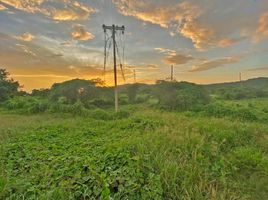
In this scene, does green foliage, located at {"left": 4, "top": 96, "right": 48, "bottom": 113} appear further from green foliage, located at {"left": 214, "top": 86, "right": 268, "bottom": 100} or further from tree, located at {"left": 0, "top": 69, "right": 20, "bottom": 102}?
green foliage, located at {"left": 214, "top": 86, "right": 268, "bottom": 100}

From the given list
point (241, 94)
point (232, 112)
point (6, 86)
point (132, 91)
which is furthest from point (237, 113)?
point (6, 86)

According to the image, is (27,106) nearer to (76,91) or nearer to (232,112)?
(76,91)

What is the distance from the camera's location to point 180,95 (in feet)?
63.6

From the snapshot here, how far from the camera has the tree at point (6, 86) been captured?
89.9ft

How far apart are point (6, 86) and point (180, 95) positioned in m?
20.6

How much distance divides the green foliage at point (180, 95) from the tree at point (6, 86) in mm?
16664

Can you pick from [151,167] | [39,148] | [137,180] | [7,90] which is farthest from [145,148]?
[7,90]

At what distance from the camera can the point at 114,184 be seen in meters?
3.69

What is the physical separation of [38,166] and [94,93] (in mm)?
19706

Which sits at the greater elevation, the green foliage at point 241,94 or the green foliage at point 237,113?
the green foliage at point 241,94

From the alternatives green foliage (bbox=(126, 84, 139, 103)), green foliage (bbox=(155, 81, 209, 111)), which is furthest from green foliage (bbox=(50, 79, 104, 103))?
green foliage (bbox=(155, 81, 209, 111))

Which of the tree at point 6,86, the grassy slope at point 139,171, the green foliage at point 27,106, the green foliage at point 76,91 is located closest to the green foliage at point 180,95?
the green foliage at point 76,91

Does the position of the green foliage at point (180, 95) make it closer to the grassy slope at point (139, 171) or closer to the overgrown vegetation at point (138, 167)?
the overgrown vegetation at point (138, 167)

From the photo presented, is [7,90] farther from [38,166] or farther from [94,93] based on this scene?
[38,166]
